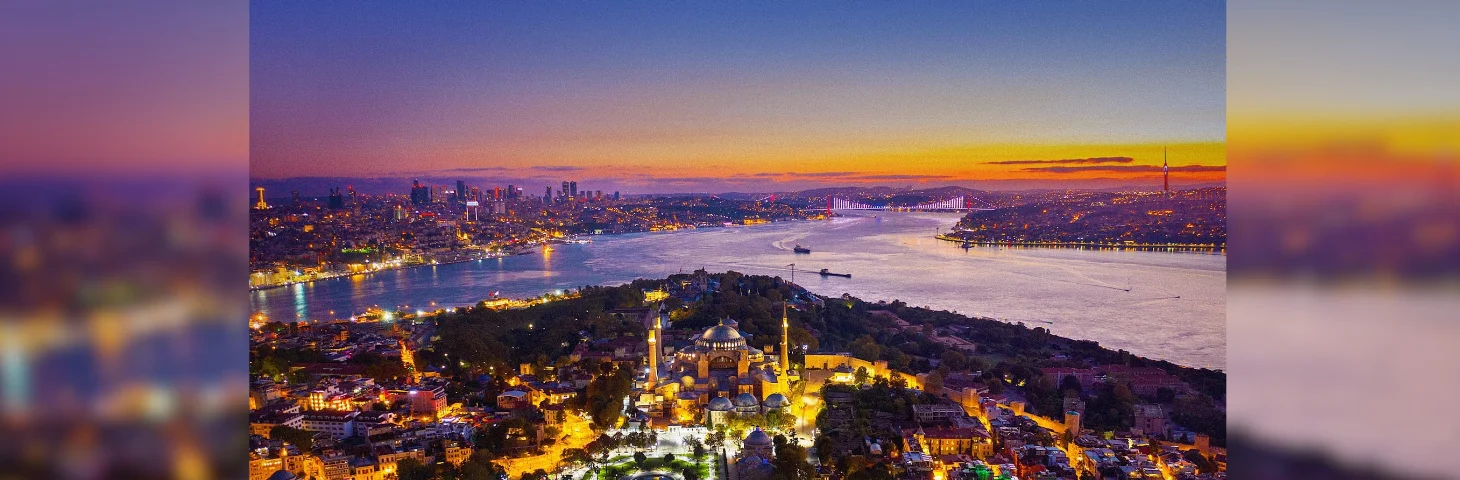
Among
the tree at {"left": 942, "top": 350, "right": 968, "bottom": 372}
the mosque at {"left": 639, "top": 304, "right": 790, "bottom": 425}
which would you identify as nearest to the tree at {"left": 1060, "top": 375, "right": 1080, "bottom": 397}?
the tree at {"left": 942, "top": 350, "right": 968, "bottom": 372}

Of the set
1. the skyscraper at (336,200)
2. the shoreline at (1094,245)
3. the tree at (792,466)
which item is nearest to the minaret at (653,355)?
the tree at (792,466)

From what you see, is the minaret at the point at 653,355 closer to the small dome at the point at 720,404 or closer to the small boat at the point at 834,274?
the small dome at the point at 720,404

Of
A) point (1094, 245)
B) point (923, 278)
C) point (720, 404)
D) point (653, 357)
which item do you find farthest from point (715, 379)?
point (1094, 245)

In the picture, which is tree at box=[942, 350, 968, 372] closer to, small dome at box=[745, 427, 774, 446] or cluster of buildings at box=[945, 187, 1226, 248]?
cluster of buildings at box=[945, 187, 1226, 248]

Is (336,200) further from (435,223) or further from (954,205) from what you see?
(954,205)

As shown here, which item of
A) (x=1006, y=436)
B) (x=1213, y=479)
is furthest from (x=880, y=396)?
(x=1213, y=479)
